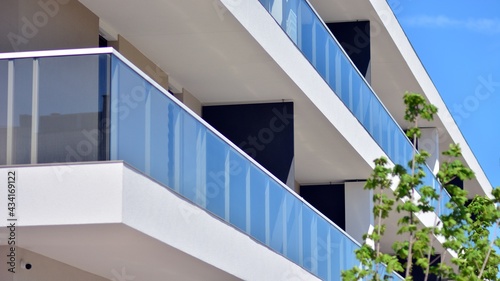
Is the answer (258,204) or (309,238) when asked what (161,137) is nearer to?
(258,204)

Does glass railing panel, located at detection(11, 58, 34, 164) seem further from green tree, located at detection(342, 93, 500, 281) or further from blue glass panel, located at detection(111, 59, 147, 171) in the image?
green tree, located at detection(342, 93, 500, 281)

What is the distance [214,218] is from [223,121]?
6.29 meters

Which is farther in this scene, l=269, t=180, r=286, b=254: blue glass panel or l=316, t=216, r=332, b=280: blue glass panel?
l=316, t=216, r=332, b=280: blue glass panel

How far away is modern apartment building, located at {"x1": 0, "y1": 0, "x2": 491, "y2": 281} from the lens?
13.6 meters

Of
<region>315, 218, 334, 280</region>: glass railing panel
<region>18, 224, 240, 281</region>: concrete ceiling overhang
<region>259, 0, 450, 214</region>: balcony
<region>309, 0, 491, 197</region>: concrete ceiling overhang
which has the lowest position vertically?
<region>18, 224, 240, 281</region>: concrete ceiling overhang

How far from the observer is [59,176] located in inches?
529

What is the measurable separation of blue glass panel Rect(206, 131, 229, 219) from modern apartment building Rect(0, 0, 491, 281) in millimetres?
30

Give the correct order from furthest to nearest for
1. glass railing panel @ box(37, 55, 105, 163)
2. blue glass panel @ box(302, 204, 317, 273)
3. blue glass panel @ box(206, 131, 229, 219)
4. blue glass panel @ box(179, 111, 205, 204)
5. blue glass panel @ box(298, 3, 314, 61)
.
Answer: blue glass panel @ box(298, 3, 314, 61)
blue glass panel @ box(302, 204, 317, 273)
blue glass panel @ box(206, 131, 229, 219)
blue glass panel @ box(179, 111, 205, 204)
glass railing panel @ box(37, 55, 105, 163)

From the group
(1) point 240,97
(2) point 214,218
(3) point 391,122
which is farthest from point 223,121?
(3) point 391,122

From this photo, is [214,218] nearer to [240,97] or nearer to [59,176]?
[59,176]

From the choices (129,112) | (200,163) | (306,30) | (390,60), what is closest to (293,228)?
(306,30)

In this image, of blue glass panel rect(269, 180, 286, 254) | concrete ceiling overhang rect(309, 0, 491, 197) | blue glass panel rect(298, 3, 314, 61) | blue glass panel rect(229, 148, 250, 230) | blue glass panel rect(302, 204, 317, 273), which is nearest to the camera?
blue glass panel rect(229, 148, 250, 230)

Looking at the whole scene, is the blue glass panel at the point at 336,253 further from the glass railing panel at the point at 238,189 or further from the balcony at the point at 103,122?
the balcony at the point at 103,122

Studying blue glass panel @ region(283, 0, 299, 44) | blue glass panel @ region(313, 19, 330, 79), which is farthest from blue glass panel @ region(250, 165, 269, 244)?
blue glass panel @ region(313, 19, 330, 79)
